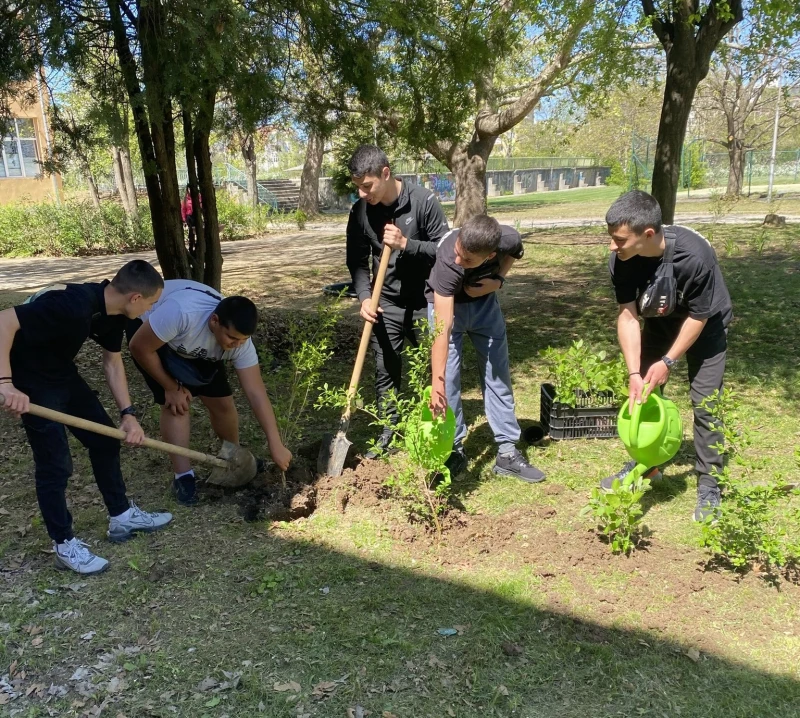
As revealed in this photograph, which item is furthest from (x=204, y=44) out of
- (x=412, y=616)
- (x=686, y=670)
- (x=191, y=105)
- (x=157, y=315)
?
(x=686, y=670)

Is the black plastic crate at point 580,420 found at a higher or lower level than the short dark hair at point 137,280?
lower

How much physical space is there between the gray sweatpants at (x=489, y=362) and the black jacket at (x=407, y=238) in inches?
10.7

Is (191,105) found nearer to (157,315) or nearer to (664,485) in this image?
(157,315)

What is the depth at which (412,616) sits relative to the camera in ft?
9.07

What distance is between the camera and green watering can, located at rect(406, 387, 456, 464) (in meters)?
3.23

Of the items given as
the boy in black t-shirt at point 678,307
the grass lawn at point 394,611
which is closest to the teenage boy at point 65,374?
the grass lawn at point 394,611

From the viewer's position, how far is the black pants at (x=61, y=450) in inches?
115

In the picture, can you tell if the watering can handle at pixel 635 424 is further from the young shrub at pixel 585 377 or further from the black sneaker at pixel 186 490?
the black sneaker at pixel 186 490

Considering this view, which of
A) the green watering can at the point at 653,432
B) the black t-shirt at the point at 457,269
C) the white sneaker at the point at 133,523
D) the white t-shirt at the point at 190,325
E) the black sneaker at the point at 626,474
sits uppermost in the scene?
the black t-shirt at the point at 457,269

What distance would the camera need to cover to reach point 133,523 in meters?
3.37

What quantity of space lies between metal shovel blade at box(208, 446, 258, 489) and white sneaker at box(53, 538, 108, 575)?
0.78 m

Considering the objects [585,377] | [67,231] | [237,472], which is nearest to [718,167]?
[67,231]

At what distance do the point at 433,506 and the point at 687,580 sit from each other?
1189mm

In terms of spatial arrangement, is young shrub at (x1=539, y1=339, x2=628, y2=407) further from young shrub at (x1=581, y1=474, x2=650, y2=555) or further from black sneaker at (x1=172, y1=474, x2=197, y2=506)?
black sneaker at (x1=172, y1=474, x2=197, y2=506)
